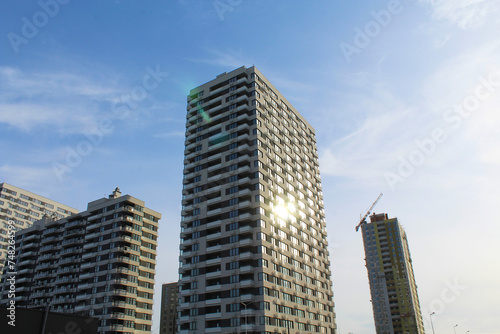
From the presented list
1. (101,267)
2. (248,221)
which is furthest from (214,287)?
(101,267)

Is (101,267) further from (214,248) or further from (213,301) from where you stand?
Result: (213,301)

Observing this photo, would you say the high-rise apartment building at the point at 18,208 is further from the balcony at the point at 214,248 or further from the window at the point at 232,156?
the balcony at the point at 214,248

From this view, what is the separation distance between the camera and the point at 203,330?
260ft

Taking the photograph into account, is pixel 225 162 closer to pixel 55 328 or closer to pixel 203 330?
pixel 203 330

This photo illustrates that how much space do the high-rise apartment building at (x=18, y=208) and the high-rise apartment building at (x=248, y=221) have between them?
88.4 meters

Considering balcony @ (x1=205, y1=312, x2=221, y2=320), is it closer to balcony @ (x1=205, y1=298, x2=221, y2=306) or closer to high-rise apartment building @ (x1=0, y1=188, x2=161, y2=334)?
balcony @ (x1=205, y1=298, x2=221, y2=306)

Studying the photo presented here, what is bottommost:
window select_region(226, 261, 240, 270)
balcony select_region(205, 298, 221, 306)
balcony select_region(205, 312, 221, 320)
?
balcony select_region(205, 312, 221, 320)

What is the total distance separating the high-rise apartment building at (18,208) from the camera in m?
149

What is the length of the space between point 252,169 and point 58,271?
71.7 metres

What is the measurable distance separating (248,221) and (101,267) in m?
48.9

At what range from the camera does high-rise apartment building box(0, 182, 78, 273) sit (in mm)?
149375

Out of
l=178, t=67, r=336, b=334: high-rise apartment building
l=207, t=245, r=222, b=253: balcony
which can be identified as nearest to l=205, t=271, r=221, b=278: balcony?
l=178, t=67, r=336, b=334: high-rise apartment building

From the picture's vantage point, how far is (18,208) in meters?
160

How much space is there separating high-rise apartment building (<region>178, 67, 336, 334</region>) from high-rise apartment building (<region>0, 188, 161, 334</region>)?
24.9 m
